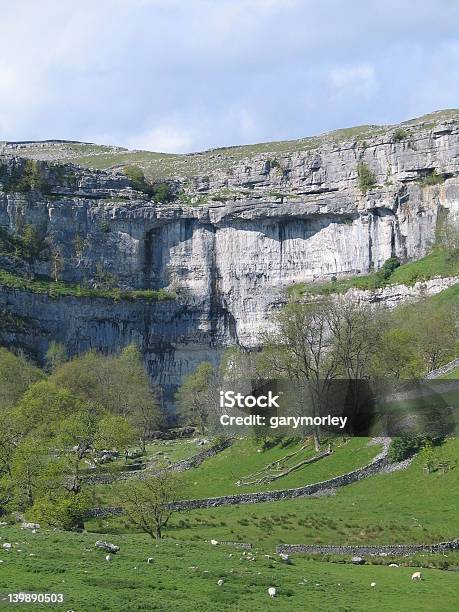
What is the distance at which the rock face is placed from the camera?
430ft

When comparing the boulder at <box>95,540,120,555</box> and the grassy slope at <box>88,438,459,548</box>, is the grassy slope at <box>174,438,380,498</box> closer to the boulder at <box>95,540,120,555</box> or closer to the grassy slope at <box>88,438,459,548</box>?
the grassy slope at <box>88,438,459,548</box>

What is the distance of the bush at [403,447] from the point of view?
55.3 m

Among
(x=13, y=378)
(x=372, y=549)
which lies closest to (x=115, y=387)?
(x=13, y=378)

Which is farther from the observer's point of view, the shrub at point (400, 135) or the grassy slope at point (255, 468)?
the shrub at point (400, 135)

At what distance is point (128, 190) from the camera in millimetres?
Result: 143875

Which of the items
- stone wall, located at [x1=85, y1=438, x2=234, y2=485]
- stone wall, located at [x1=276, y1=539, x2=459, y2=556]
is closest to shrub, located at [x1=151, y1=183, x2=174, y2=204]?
stone wall, located at [x1=85, y1=438, x2=234, y2=485]

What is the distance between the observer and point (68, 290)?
132 meters

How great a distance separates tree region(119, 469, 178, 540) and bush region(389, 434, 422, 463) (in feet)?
47.3

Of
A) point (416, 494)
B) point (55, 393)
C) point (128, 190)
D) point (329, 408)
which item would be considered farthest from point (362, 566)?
point (128, 190)

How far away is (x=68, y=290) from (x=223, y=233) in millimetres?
24604

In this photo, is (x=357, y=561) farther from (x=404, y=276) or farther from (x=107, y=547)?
(x=404, y=276)

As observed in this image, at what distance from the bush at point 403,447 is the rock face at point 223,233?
3000 inches

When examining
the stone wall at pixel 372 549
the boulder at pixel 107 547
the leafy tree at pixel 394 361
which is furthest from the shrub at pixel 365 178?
the boulder at pixel 107 547

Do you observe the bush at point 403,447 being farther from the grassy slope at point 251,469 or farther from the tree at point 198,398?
the tree at point 198,398
